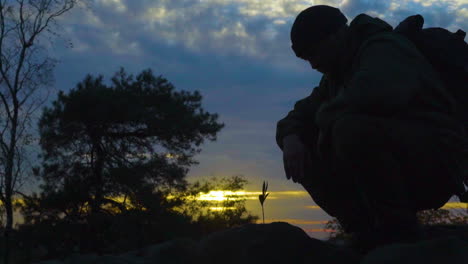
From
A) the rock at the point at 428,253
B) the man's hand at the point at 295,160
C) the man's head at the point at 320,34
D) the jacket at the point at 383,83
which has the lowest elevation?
the rock at the point at 428,253

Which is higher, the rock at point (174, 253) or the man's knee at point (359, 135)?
the man's knee at point (359, 135)

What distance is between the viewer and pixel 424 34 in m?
3.40

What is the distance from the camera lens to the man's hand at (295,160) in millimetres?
3524

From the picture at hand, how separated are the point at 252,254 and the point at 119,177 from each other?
9.18 meters

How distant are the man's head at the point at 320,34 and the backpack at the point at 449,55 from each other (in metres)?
0.43

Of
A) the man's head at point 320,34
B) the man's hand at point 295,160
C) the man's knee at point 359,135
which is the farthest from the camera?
the man's hand at point 295,160

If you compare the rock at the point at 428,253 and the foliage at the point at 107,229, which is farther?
the foliage at the point at 107,229

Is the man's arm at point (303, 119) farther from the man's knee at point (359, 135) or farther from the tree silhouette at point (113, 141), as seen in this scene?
the tree silhouette at point (113, 141)

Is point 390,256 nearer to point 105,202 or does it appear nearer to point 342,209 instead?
point 342,209

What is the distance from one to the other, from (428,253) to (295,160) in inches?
50.0

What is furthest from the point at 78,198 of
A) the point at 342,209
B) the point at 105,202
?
the point at 342,209

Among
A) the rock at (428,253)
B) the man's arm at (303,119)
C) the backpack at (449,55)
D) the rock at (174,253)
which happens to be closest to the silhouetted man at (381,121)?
the backpack at (449,55)

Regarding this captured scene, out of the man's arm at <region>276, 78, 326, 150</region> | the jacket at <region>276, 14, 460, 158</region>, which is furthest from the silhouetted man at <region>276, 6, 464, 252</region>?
the man's arm at <region>276, 78, 326, 150</region>

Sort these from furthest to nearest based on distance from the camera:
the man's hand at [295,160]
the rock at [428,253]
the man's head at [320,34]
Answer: the man's hand at [295,160]
the man's head at [320,34]
the rock at [428,253]
